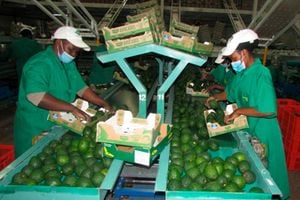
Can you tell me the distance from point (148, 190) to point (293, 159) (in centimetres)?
359

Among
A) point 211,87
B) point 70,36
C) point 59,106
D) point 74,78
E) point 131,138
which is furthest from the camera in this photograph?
point 211,87

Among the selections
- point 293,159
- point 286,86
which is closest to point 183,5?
point 286,86

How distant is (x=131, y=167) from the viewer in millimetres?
2324

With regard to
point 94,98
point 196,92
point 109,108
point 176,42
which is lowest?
point 109,108

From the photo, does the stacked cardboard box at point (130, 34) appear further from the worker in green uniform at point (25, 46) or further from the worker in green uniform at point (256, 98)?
the worker in green uniform at point (25, 46)

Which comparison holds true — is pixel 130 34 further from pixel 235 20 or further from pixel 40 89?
pixel 235 20

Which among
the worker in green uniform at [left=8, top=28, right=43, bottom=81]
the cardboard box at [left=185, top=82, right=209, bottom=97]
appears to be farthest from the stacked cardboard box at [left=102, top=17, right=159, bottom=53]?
the worker in green uniform at [left=8, top=28, right=43, bottom=81]

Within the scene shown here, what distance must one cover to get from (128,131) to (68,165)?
543 mm

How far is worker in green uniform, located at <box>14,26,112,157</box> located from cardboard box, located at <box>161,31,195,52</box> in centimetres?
99

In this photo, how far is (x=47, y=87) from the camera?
3.02 m

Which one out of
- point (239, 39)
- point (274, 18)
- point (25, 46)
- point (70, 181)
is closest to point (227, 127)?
point (239, 39)

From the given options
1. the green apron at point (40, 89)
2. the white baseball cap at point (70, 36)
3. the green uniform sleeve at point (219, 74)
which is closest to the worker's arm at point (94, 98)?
the green apron at point (40, 89)

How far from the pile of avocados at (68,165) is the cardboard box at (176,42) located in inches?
37.7

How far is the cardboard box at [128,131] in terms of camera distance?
1858mm
